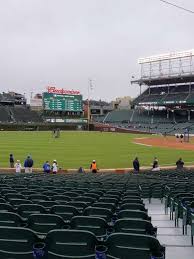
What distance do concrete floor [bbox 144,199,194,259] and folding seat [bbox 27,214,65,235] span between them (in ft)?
Result: 5.44

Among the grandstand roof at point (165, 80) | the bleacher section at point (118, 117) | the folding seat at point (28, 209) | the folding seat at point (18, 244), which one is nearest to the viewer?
the folding seat at point (18, 244)

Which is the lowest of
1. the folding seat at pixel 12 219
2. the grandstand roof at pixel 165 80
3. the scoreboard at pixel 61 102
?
the folding seat at pixel 12 219

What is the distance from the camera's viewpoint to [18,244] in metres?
4.48

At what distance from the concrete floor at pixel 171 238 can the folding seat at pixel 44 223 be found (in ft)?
5.44

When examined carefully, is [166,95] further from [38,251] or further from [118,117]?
[38,251]

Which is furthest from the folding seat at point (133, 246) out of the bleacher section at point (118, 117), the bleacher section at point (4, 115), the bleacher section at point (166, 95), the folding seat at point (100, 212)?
the bleacher section at point (4, 115)

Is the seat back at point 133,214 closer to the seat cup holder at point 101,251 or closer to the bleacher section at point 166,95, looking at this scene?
the seat cup holder at point 101,251

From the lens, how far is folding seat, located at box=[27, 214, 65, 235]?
5.50 metres

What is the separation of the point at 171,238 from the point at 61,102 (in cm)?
10344

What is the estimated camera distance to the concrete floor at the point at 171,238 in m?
6.04

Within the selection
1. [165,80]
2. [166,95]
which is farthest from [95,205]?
[165,80]

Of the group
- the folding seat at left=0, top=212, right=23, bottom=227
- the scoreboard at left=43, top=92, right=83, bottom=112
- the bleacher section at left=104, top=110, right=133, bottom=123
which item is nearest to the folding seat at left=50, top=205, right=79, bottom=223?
the folding seat at left=0, top=212, right=23, bottom=227

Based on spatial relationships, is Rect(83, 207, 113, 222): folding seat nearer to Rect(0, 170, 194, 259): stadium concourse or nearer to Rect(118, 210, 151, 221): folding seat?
Rect(0, 170, 194, 259): stadium concourse

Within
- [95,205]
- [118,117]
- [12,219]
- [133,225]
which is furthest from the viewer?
[118,117]
